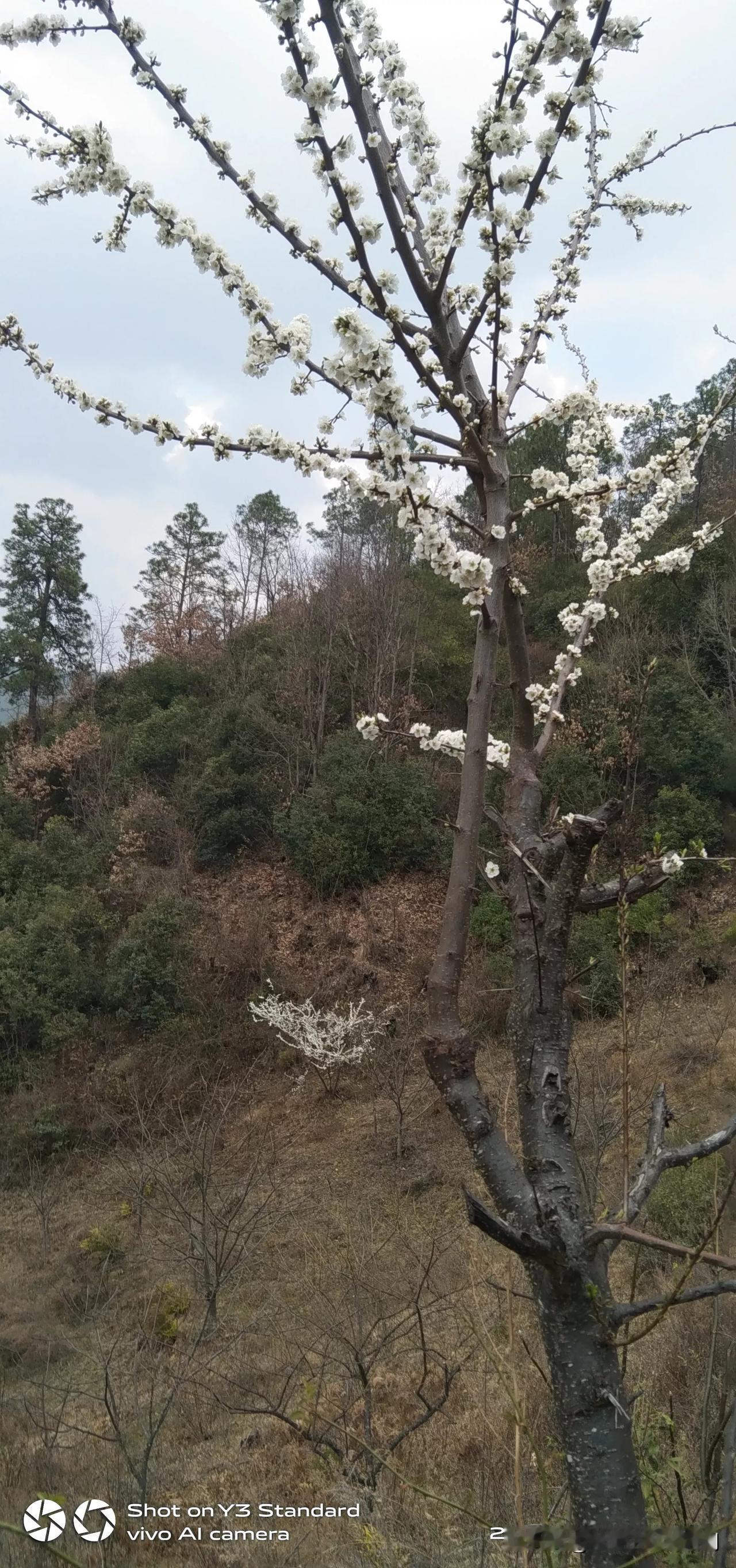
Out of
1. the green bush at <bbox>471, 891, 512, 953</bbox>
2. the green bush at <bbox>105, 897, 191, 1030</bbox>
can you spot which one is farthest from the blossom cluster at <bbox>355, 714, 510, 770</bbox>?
the green bush at <bbox>105, 897, 191, 1030</bbox>

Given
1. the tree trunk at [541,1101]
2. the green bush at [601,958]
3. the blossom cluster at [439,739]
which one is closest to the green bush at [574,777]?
the green bush at [601,958]

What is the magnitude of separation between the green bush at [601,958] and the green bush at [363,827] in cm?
376

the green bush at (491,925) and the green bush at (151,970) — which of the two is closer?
the green bush at (491,925)

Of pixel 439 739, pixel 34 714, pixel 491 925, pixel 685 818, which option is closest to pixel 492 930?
pixel 491 925

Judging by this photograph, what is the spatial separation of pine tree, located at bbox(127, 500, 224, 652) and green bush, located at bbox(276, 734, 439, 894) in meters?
12.7

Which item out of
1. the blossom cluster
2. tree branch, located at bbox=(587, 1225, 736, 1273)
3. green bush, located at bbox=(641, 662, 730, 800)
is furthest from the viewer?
green bush, located at bbox=(641, 662, 730, 800)

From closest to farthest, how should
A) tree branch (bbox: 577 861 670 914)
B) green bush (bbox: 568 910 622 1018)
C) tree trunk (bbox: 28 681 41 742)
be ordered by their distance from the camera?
tree branch (bbox: 577 861 670 914) → green bush (bbox: 568 910 622 1018) → tree trunk (bbox: 28 681 41 742)

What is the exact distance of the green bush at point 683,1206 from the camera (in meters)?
6.46

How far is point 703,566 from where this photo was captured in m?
17.4

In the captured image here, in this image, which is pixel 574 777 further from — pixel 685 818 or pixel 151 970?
pixel 151 970

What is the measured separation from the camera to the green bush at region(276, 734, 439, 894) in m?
15.4

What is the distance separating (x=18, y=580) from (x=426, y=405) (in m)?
25.1

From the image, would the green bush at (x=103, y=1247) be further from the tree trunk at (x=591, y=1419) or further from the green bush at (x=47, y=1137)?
the tree trunk at (x=591, y=1419)

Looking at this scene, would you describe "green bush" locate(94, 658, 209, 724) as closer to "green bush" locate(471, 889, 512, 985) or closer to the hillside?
the hillside
